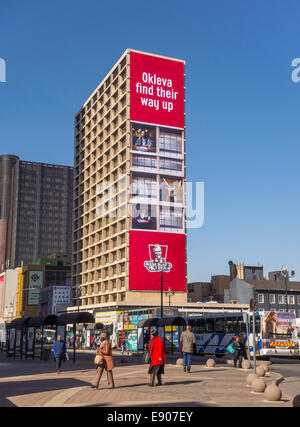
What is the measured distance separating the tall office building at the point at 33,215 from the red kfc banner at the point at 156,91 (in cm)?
11897

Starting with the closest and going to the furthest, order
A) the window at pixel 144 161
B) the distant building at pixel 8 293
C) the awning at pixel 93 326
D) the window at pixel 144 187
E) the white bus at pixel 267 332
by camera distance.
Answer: the white bus at pixel 267 332 < the awning at pixel 93 326 < the window at pixel 144 187 < the window at pixel 144 161 < the distant building at pixel 8 293

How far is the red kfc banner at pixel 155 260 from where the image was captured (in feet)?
254

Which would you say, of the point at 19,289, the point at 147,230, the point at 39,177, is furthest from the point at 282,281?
the point at 39,177

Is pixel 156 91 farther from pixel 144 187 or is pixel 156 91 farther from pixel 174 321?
pixel 174 321

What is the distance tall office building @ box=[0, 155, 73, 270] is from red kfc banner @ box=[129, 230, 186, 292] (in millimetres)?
121455

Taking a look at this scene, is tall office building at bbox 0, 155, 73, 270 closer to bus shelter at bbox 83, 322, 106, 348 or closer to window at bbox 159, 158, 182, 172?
window at bbox 159, 158, 182, 172

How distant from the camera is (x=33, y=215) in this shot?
194250 millimetres

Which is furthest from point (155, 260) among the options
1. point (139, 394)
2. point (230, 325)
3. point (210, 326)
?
point (139, 394)

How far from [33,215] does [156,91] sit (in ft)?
397

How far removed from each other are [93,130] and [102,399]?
91375 millimetres

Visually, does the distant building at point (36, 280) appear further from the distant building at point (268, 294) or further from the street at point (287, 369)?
the street at point (287, 369)

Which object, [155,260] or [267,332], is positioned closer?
[267,332]

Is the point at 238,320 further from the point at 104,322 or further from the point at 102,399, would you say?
the point at 104,322

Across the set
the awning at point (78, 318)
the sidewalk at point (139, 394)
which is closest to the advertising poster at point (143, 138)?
the awning at point (78, 318)
